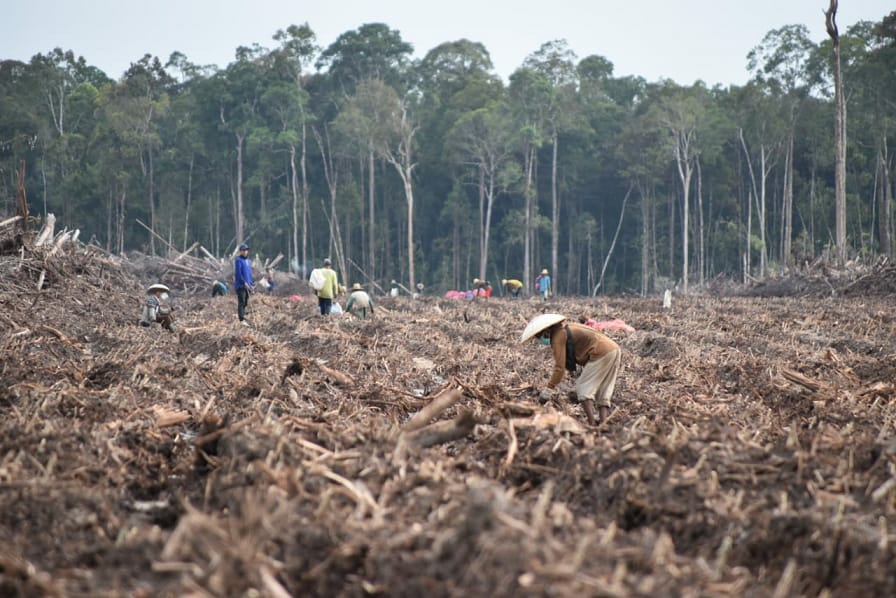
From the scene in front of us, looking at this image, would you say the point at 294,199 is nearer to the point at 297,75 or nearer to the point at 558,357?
the point at 297,75

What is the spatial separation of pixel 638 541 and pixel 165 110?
55.0 meters

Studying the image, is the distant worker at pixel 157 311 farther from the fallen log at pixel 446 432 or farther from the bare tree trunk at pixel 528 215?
the bare tree trunk at pixel 528 215

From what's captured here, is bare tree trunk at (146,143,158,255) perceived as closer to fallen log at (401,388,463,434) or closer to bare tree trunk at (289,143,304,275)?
bare tree trunk at (289,143,304,275)

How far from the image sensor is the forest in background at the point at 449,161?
148ft

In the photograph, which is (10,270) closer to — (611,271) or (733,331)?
(733,331)

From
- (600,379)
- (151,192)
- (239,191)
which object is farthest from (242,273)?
(151,192)

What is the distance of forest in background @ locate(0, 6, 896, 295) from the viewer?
45.2 metres

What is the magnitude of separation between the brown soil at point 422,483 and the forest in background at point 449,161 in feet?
114

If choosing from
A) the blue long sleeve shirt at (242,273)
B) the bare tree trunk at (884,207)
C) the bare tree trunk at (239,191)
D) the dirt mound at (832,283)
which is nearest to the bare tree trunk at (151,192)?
the bare tree trunk at (239,191)

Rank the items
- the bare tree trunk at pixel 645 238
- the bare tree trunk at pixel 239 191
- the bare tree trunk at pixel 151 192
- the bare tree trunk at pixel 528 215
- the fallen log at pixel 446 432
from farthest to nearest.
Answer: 1. the bare tree trunk at pixel 151 192
2. the bare tree trunk at pixel 239 191
3. the bare tree trunk at pixel 645 238
4. the bare tree trunk at pixel 528 215
5. the fallen log at pixel 446 432

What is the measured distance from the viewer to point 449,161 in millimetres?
→ 49844

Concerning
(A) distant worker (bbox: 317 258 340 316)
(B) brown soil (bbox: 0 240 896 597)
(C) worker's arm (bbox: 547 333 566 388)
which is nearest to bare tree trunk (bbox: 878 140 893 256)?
(A) distant worker (bbox: 317 258 340 316)

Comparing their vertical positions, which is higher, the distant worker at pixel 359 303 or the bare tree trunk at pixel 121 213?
the bare tree trunk at pixel 121 213

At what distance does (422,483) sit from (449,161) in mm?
46674
